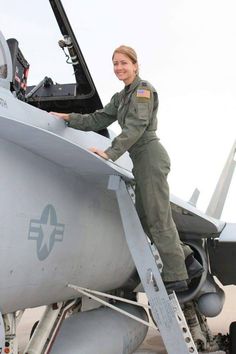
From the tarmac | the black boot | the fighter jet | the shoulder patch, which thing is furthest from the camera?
the tarmac

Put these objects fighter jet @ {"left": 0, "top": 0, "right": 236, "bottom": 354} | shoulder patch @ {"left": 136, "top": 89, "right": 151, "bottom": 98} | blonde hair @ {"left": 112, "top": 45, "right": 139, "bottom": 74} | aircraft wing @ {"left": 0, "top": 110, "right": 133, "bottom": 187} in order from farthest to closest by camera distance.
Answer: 1. blonde hair @ {"left": 112, "top": 45, "right": 139, "bottom": 74}
2. shoulder patch @ {"left": 136, "top": 89, "right": 151, "bottom": 98}
3. fighter jet @ {"left": 0, "top": 0, "right": 236, "bottom": 354}
4. aircraft wing @ {"left": 0, "top": 110, "right": 133, "bottom": 187}

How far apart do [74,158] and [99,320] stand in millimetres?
2007

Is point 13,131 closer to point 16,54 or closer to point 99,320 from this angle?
point 16,54

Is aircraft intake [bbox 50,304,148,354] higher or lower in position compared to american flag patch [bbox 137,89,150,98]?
lower

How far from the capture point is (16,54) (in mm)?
3334

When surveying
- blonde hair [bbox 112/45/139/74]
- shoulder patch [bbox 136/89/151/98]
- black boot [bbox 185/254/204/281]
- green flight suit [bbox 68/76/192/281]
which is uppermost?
blonde hair [bbox 112/45/139/74]

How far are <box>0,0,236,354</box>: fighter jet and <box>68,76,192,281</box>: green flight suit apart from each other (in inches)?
5.5

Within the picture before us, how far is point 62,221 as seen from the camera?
113 inches

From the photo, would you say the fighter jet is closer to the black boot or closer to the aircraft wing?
the aircraft wing

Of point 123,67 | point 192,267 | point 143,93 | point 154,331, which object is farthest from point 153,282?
point 154,331

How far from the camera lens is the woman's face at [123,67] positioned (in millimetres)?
2997

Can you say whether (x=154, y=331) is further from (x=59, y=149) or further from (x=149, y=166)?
(x=59, y=149)

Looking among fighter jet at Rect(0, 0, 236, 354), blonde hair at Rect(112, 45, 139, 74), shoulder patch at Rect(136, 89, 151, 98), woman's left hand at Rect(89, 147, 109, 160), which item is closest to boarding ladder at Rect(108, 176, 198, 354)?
fighter jet at Rect(0, 0, 236, 354)

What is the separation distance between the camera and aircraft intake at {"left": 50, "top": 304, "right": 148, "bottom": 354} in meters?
3.59
